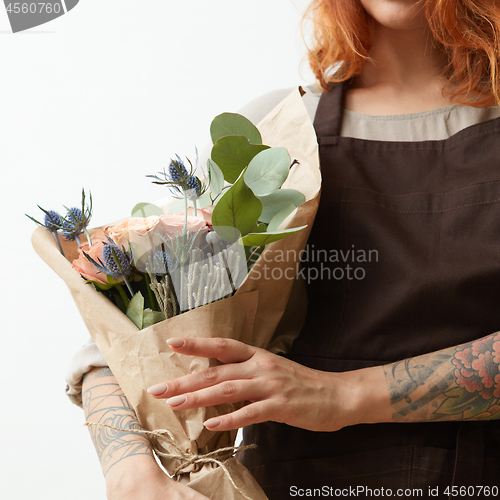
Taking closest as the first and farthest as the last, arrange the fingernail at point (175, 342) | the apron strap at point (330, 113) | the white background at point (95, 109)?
→ the fingernail at point (175, 342) → the apron strap at point (330, 113) → the white background at point (95, 109)

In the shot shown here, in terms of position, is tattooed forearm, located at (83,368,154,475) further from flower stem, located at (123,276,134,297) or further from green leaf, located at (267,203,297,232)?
green leaf, located at (267,203,297,232)

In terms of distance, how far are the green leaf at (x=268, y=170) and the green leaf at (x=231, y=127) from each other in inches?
2.9

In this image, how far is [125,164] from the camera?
1616 mm

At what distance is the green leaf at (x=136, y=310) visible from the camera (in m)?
0.56

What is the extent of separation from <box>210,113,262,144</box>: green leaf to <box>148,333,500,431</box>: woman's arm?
0.99ft

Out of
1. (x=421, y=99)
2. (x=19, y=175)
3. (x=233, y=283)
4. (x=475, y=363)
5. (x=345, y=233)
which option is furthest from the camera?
(x=19, y=175)

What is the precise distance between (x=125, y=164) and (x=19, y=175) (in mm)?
359

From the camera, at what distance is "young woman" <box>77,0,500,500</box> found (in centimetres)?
68

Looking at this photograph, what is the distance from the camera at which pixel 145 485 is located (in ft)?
1.81

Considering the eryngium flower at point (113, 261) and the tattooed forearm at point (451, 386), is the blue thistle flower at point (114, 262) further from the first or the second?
the tattooed forearm at point (451, 386)

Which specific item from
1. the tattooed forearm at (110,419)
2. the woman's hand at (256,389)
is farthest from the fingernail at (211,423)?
the tattooed forearm at (110,419)

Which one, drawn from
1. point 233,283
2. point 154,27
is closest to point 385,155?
point 233,283

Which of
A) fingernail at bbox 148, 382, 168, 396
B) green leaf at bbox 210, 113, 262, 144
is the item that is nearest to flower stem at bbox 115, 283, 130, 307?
fingernail at bbox 148, 382, 168, 396

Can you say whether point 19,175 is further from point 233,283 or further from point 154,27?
point 233,283
